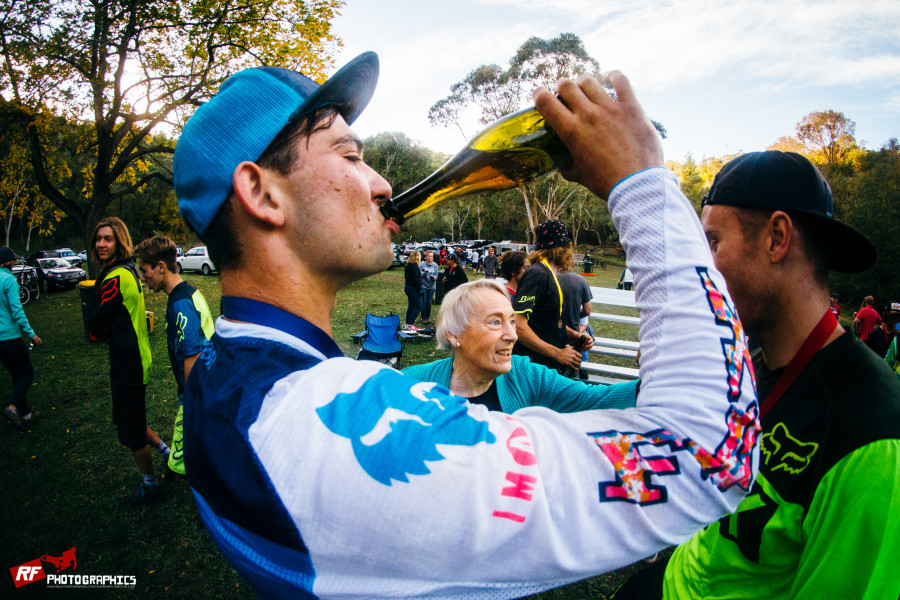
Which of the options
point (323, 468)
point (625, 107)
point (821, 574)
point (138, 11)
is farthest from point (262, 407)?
point (138, 11)

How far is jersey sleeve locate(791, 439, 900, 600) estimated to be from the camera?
109 centimetres

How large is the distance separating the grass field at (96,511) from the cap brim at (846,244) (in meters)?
3.15

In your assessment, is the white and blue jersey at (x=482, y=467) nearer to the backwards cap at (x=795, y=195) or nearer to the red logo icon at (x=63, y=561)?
the backwards cap at (x=795, y=195)

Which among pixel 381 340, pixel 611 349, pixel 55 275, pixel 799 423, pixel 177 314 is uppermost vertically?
pixel 55 275

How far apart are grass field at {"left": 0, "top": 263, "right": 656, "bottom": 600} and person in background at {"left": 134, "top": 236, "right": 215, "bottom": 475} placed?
2.05 ft

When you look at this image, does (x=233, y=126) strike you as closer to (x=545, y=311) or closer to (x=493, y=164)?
(x=493, y=164)

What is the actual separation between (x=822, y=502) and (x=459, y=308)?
2205 millimetres

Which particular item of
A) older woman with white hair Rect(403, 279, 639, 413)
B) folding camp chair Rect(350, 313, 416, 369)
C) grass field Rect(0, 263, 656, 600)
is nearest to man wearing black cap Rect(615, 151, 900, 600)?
older woman with white hair Rect(403, 279, 639, 413)

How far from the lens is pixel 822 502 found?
1242 millimetres

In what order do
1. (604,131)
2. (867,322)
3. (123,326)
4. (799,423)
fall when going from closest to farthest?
(604,131), (799,423), (123,326), (867,322)

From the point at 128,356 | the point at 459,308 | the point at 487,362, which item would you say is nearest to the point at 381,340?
the point at 128,356

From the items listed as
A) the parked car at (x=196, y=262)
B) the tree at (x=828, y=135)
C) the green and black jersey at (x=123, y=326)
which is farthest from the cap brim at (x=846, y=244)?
the tree at (x=828, y=135)

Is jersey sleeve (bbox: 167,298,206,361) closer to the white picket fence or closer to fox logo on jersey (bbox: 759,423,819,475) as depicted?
fox logo on jersey (bbox: 759,423,819,475)

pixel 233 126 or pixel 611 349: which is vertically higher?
pixel 233 126
